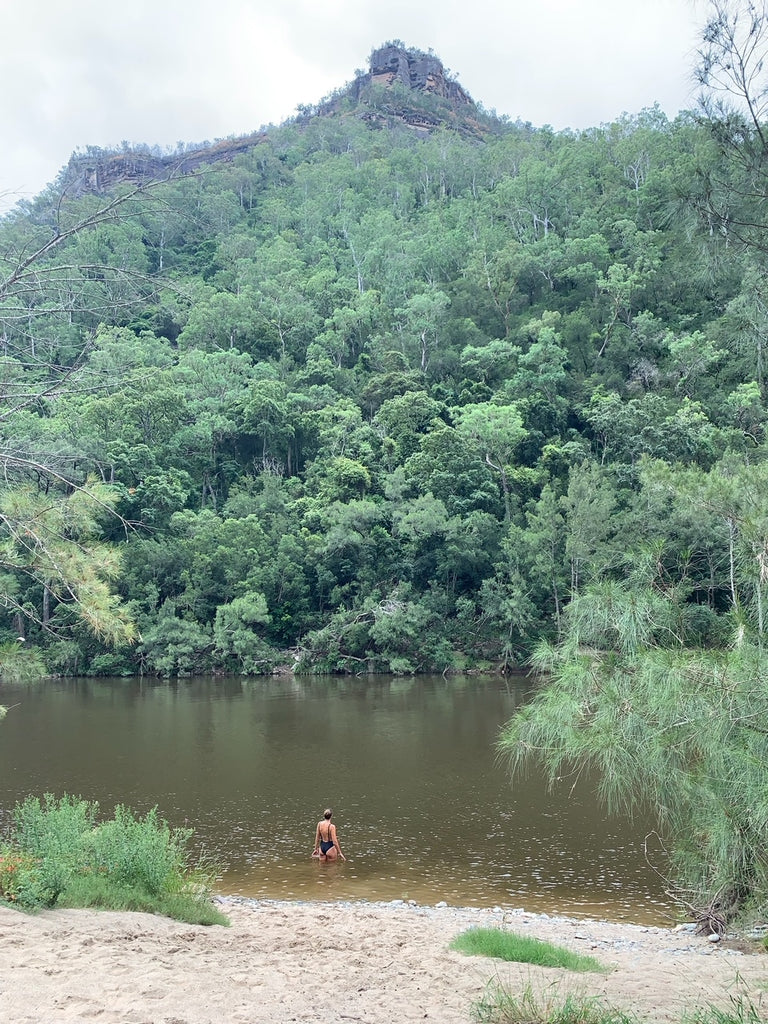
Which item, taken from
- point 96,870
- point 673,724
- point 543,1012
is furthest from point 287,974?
point 673,724

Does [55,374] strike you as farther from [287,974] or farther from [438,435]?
[438,435]

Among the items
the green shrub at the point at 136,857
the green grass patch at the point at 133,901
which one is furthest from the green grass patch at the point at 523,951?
the green shrub at the point at 136,857

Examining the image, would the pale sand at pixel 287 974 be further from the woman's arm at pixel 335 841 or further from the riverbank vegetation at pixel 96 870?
the woman's arm at pixel 335 841

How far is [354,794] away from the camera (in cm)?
1523

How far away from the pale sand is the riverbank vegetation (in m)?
0.26

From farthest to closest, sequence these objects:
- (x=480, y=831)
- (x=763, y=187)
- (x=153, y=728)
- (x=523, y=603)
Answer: (x=523, y=603)
(x=153, y=728)
(x=480, y=831)
(x=763, y=187)

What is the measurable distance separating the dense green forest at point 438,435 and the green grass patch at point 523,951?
1.34 meters

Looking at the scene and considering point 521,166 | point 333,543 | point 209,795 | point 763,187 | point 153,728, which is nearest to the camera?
point 763,187

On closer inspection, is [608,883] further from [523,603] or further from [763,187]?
[523,603]

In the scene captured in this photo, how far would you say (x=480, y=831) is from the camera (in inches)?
504

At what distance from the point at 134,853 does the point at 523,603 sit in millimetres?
27669

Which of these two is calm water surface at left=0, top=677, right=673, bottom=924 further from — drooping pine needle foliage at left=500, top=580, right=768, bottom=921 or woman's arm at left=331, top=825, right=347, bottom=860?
drooping pine needle foliage at left=500, top=580, right=768, bottom=921

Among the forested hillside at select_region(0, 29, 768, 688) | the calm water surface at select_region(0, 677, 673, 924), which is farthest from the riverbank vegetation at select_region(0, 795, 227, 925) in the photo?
the forested hillside at select_region(0, 29, 768, 688)

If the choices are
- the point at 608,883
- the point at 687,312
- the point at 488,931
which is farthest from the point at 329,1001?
the point at 687,312
